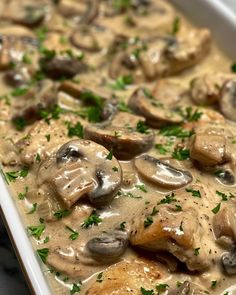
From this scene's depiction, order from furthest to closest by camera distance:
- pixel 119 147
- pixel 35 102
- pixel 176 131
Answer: pixel 35 102, pixel 176 131, pixel 119 147

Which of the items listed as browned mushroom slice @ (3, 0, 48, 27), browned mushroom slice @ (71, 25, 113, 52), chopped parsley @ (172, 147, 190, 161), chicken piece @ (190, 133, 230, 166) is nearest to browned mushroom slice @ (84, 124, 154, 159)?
chopped parsley @ (172, 147, 190, 161)

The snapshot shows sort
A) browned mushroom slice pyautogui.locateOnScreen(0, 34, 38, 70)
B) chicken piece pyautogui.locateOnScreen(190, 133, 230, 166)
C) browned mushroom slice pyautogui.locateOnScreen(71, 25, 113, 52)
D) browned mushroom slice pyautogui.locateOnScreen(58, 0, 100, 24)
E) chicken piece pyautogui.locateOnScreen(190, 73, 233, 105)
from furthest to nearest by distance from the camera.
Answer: browned mushroom slice pyautogui.locateOnScreen(58, 0, 100, 24) < browned mushroom slice pyautogui.locateOnScreen(71, 25, 113, 52) < browned mushroom slice pyautogui.locateOnScreen(0, 34, 38, 70) < chicken piece pyautogui.locateOnScreen(190, 73, 233, 105) < chicken piece pyautogui.locateOnScreen(190, 133, 230, 166)

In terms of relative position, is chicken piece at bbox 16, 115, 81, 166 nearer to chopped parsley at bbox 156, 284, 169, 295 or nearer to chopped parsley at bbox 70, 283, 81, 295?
chopped parsley at bbox 70, 283, 81, 295

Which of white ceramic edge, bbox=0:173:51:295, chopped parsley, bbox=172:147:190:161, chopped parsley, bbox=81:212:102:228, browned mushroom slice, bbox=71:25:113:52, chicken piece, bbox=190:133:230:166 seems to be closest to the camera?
white ceramic edge, bbox=0:173:51:295

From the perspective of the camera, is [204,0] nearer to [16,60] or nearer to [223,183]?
[16,60]

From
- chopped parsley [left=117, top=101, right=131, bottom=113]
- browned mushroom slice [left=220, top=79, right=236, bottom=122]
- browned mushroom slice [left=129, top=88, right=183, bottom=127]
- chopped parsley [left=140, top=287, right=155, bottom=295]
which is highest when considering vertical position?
browned mushroom slice [left=220, top=79, right=236, bottom=122]

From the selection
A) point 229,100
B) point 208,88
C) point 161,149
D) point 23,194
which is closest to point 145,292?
point 23,194

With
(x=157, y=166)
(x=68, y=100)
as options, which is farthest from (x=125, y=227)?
(x=68, y=100)

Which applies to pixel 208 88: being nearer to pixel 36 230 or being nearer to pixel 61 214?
pixel 61 214
